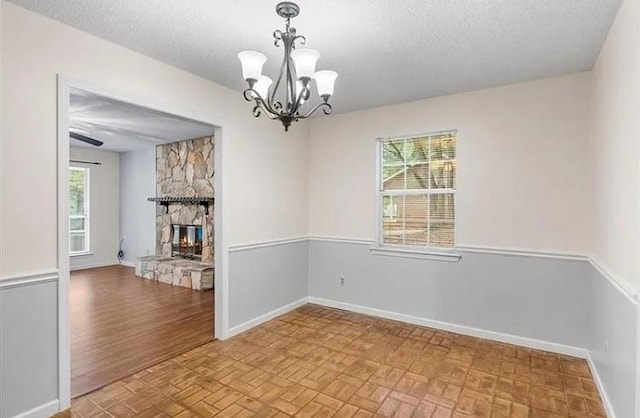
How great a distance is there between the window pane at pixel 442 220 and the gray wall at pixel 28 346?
3.44 m

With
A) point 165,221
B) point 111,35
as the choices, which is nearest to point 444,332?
point 111,35

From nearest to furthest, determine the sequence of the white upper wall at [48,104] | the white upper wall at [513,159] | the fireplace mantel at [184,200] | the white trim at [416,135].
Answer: the white upper wall at [48,104], the white upper wall at [513,159], the white trim at [416,135], the fireplace mantel at [184,200]

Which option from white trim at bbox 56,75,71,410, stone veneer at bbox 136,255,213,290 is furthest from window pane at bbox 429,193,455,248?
stone veneer at bbox 136,255,213,290

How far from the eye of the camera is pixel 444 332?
11.8 feet

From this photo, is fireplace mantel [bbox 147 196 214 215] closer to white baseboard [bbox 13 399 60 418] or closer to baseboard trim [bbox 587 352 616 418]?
white baseboard [bbox 13 399 60 418]

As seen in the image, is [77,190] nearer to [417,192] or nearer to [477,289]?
[417,192]

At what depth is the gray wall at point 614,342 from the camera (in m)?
1.76

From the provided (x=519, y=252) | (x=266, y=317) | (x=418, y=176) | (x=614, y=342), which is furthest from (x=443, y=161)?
(x=266, y=317)

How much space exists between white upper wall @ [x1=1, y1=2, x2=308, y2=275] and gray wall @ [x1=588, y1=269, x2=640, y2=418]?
309 cm

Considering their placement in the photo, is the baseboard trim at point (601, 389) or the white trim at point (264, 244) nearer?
the baseboard trim at point (601, 389)

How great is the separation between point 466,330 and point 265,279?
2.26 meters

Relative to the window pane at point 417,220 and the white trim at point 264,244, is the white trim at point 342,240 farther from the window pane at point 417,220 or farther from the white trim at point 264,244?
the window pane at point 417,220

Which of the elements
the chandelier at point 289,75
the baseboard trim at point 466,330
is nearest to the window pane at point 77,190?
the baseboard trim at point 466,330

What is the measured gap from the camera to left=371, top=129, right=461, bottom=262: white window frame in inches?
145
